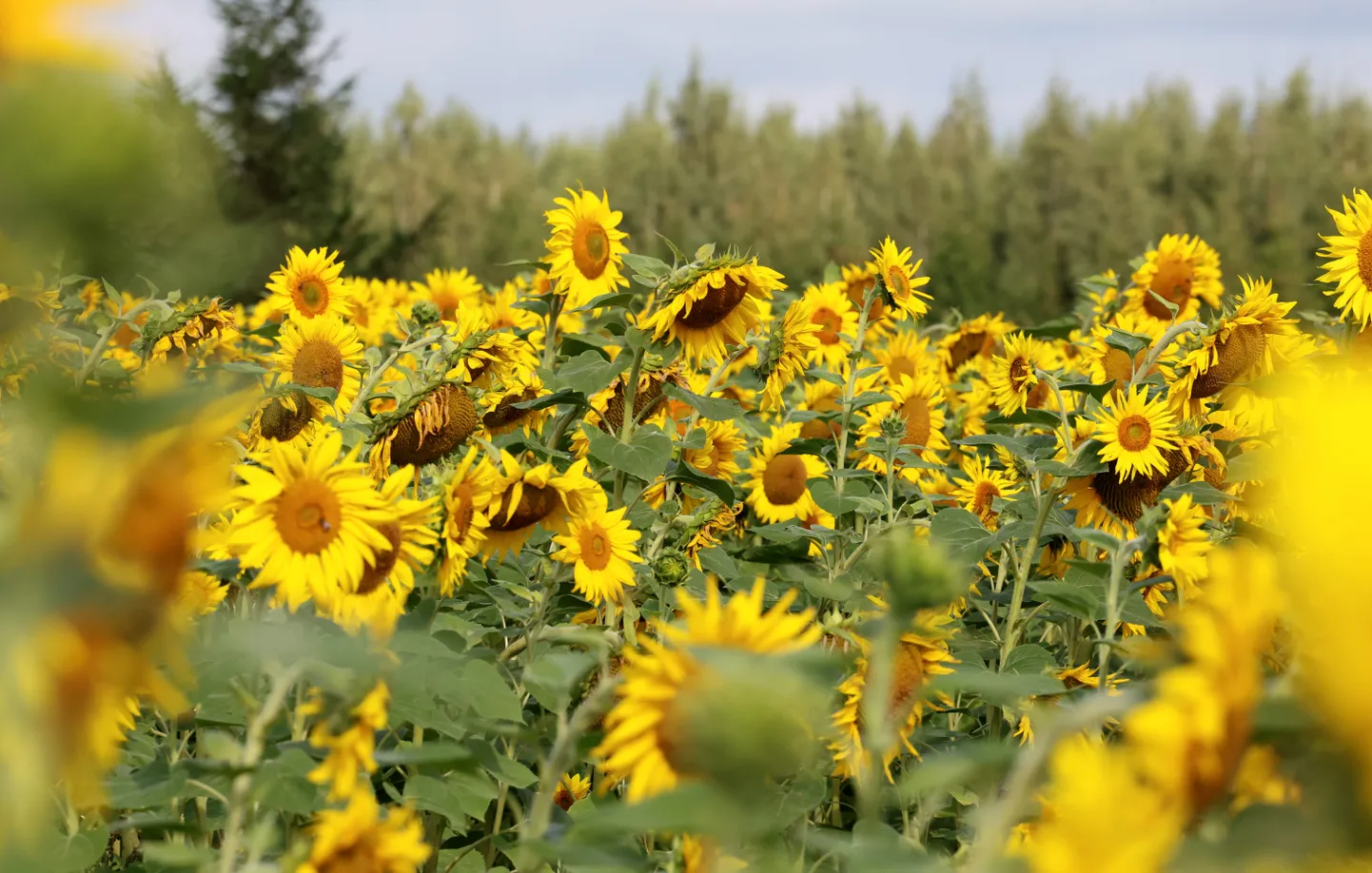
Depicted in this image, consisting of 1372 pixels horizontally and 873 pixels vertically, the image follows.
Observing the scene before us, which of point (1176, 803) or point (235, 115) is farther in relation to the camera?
point (235, 115)

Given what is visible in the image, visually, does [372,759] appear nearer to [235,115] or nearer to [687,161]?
[235,115]

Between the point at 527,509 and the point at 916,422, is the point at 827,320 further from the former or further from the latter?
the point at 527,509

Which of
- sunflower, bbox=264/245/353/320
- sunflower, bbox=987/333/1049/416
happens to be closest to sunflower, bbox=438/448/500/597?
sunflower, bbox=264/245/353/320

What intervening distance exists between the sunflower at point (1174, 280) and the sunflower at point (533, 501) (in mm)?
2643

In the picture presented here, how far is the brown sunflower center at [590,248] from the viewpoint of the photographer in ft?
7.83

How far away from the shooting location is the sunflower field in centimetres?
60

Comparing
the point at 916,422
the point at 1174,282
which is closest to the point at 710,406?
the point at 916,422

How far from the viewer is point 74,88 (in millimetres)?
520

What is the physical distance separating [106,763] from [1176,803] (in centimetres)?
73

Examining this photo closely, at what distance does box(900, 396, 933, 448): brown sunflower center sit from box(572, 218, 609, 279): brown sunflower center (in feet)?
3.61

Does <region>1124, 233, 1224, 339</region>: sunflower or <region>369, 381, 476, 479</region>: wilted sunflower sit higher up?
<region>1124, 233, 1224, 339</region>: sunflower

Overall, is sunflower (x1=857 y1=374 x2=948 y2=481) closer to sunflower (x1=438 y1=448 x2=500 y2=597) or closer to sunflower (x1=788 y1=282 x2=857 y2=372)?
sunflower (x1=788 y1=282 x2=857 y2=372)

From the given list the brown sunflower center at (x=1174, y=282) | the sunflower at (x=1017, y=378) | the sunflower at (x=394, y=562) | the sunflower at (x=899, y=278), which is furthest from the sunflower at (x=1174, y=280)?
the sunflower at (x=394, y=562)

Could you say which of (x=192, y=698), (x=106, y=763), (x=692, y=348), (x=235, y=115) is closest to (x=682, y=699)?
(x=106, y=763)
